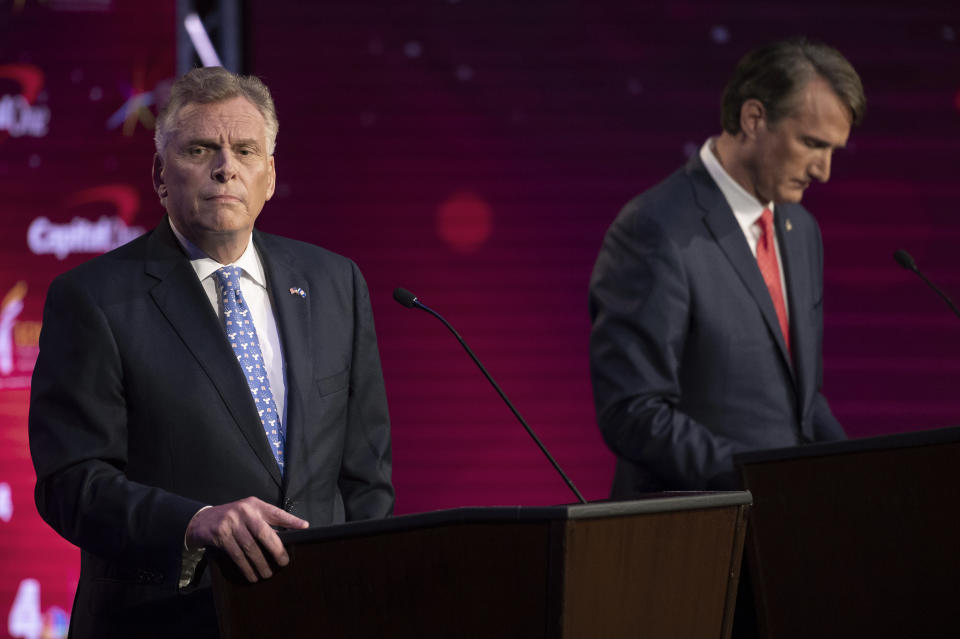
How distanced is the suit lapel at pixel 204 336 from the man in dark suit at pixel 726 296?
1.02m

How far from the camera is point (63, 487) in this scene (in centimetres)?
198

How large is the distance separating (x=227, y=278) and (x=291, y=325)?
0.14 meters

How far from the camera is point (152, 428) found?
205 centimetres

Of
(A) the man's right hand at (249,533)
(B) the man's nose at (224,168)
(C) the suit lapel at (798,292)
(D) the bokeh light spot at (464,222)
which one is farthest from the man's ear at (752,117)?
(A) the man's right hand at (249,533)

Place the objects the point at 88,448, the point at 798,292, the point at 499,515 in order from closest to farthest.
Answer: the point at 499,515
the point at 88,448
the point at 798,292

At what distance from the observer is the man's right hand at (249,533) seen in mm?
1620

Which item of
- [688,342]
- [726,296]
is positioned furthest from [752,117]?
[688,342]

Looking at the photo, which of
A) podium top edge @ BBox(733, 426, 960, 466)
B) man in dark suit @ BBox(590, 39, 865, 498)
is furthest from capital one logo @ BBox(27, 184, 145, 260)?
podium top edge @ BBox(733, 426, 960, 466)

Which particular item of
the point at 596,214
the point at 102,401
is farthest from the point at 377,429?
the point at 596,214

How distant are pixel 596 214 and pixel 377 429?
2474mm

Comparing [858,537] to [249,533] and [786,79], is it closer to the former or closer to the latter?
[249,533]

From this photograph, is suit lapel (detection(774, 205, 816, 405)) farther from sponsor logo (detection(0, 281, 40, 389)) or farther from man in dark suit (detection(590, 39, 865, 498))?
sponsor logo (detection(0, 281, 40, 389))

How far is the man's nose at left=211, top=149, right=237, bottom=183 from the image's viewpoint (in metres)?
2.20

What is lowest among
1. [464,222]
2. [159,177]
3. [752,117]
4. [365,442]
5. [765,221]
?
[365,442]
